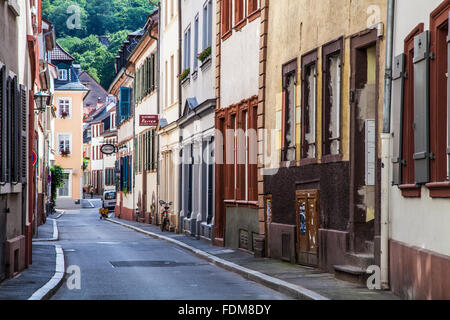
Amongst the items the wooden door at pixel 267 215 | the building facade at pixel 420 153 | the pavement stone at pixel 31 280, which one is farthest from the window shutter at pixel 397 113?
the wooden door at pixel 267 215

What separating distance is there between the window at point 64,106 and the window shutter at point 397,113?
73.4m

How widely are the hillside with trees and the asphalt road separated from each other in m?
70.3

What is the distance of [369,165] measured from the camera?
15.2 meters

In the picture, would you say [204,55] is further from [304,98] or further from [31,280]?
[31,280]

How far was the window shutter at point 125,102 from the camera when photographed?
190 ft

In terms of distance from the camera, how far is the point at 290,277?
16391 millimetres

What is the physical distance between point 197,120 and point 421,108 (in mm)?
20263

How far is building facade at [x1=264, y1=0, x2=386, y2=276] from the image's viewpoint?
15.5 meters

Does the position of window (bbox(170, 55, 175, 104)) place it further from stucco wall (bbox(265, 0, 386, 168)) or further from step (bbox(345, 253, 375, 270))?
step (bbox(345, 253, 375, 270))

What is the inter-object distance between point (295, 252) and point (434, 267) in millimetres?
8243

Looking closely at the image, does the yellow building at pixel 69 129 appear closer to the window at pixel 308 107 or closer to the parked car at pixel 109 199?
the parked car at pixel 109 199

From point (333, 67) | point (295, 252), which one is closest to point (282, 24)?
point (333, 67)
